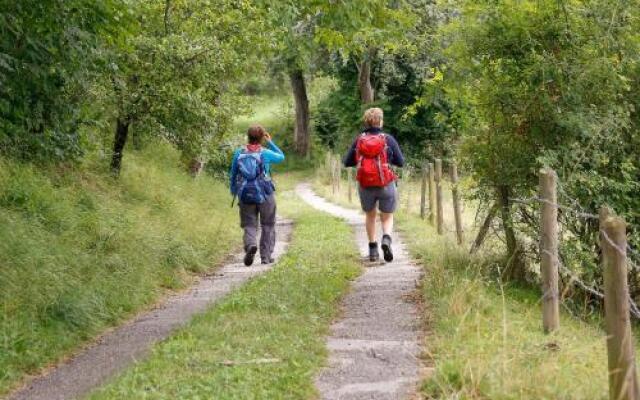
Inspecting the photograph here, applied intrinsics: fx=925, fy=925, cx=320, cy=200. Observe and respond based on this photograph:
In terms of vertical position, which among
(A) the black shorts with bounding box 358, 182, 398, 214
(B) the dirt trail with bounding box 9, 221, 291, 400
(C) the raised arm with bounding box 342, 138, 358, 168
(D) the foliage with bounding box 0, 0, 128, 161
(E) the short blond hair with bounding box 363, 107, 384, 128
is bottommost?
(B) the dirt trail with bounding box 9, 221, 291, 400

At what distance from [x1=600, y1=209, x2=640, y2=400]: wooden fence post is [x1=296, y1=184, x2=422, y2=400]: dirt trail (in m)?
1.38

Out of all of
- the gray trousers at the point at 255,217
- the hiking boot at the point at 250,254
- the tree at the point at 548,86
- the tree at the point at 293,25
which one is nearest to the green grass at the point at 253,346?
the gray trousers at the point at 255,217

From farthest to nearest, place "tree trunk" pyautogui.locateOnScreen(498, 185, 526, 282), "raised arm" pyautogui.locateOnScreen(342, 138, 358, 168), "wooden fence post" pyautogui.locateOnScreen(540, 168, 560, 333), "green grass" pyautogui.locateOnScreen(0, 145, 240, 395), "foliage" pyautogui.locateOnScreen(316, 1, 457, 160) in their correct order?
"foliage" pyautogui.locateOnScreen(316, 1, 457, 160) < "raised arm" pyautogui.locateOnScreen(342, 138, 358, 168) < "tree trunk" pyautogui.locateOnScreen(498, 185, 526, 282) < "green grass" pyautogui.locateOnScreen(0, 145, 240, 395) < "wooden fence post" pyautogui.locateOnScreen(540, 168, 560, 333)

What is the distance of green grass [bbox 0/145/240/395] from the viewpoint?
8.86 meters

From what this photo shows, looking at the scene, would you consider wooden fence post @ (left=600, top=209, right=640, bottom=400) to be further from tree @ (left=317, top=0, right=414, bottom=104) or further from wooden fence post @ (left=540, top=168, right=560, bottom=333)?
tree @ (left=317, top=0, right=414, bottom=104)

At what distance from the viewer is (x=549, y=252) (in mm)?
→ 7574

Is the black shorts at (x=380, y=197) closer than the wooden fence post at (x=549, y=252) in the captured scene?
No

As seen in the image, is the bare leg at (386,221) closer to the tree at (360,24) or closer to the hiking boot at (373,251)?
the hiking boot at (373,251)

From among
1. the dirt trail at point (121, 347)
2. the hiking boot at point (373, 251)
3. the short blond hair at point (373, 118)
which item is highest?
the short blond hair at point (373, 118)

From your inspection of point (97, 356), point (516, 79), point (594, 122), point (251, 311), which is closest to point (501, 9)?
point (516, 79)

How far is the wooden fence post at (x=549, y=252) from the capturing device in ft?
25.1

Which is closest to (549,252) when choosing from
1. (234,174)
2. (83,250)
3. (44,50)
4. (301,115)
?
(44,50)

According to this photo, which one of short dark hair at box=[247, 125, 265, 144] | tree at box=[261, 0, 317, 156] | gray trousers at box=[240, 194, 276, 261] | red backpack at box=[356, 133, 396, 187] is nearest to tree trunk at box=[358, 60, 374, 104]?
tree at box=[261, 0, 317, 156]

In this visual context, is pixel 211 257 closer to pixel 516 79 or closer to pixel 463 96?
pixel 463 96
